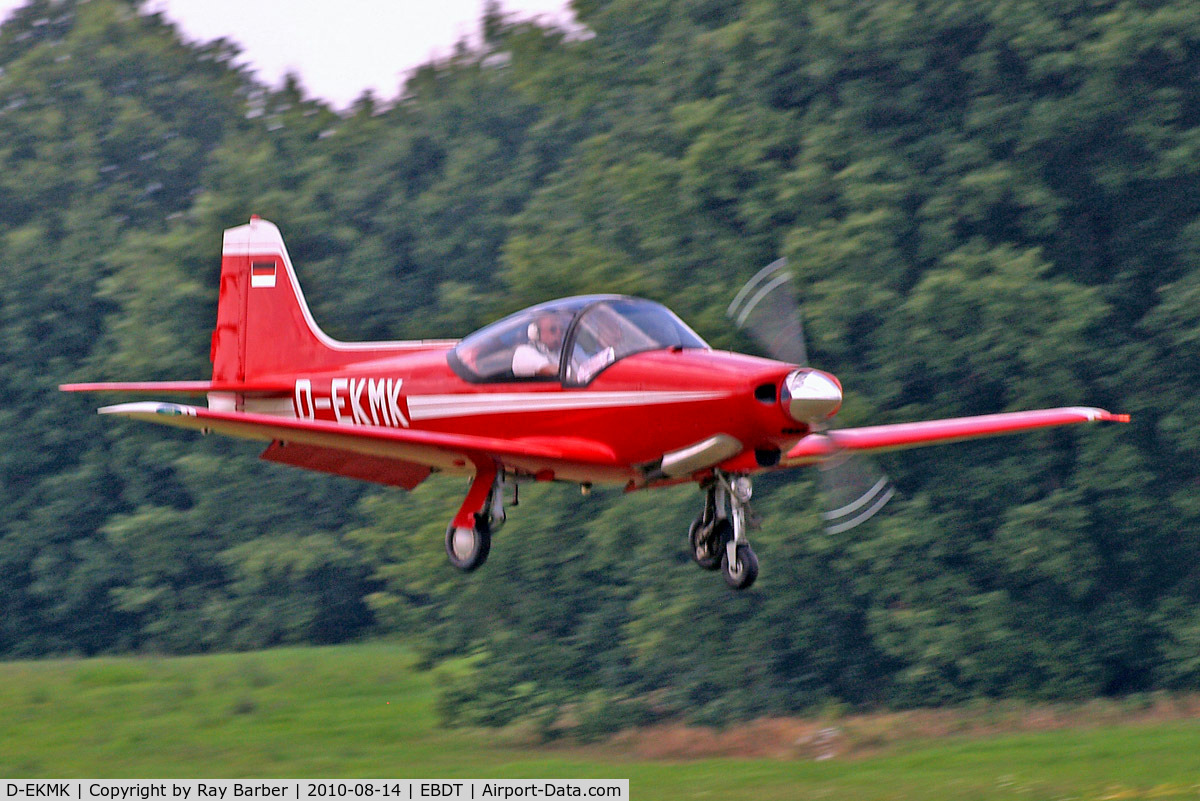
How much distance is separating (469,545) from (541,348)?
5.87 ft

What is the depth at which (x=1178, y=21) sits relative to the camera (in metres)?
25.1

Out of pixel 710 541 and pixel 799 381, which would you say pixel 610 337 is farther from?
pixel 710 541

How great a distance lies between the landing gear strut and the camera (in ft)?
40.7

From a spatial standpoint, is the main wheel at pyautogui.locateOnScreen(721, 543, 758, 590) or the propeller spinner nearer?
the propeller spinner

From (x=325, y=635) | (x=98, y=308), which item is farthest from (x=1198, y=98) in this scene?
(x=98, y=308)

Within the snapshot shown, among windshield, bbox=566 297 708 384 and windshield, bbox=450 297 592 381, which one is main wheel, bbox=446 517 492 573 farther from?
windshield, bbox=566 297 708 384

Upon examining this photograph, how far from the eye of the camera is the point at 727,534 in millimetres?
12656

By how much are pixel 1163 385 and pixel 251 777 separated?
16.3 metres

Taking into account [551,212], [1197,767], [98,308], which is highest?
[98,308]

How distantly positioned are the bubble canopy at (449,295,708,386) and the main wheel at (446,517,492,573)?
1309 mm

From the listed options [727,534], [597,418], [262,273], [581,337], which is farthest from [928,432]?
[262,273]

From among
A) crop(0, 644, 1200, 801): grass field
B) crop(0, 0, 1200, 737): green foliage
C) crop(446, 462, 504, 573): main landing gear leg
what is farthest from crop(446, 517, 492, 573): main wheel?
crop(0, 0, 1200, 737): green foliage

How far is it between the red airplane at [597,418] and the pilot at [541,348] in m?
0.01

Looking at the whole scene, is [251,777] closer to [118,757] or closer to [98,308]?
[118,757]
